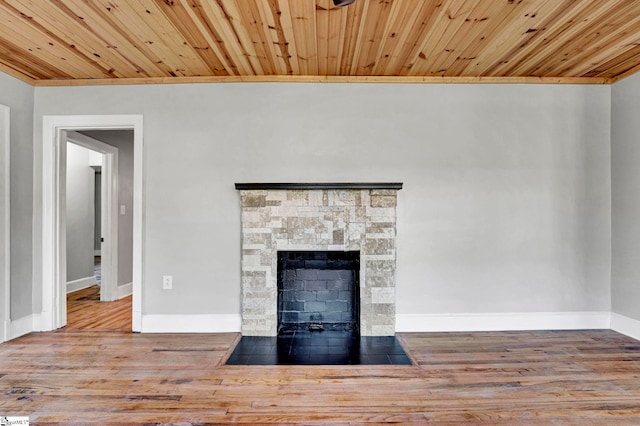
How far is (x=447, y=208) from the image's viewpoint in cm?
342

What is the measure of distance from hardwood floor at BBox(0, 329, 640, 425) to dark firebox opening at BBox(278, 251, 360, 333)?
1.97 ft

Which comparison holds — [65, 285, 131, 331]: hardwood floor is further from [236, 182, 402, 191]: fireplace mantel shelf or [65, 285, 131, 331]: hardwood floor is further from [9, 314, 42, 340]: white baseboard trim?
[236, 182, 402, 191]: fireplace mantel shelf

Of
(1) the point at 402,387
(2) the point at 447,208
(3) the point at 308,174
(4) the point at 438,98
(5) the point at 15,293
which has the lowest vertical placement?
(1) the point at 402,387

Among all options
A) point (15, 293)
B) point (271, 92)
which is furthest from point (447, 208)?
point (15, 293)

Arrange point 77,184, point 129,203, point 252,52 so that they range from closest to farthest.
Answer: point 252,52 → point 129,203 → point 77,184

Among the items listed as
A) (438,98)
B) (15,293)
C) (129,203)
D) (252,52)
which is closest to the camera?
(252,52)

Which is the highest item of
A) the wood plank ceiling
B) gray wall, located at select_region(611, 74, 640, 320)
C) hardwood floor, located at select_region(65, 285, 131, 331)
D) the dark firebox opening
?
the wood plank ceiling

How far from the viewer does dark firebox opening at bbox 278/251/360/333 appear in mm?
3439

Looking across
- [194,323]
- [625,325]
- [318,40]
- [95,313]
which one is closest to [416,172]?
[318,40]

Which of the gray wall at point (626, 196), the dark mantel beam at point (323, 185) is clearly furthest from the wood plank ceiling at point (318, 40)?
the dark mantel beam at point (323, 185)

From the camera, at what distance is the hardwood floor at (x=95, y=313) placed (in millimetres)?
3543

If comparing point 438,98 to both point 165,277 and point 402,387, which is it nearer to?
point 402,387

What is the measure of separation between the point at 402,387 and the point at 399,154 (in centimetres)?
204

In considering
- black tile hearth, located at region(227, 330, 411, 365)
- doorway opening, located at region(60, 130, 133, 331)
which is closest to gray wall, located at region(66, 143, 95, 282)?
doorway opening, located at region(60, 130, 133, 331)
